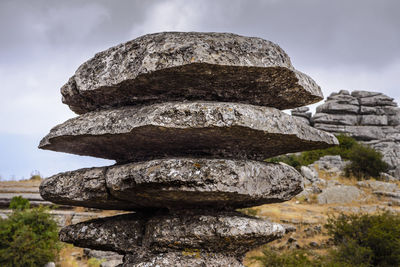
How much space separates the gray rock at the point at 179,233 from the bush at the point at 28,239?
7.32m

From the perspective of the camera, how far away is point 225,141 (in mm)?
3438

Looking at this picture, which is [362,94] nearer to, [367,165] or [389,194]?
[367,165]

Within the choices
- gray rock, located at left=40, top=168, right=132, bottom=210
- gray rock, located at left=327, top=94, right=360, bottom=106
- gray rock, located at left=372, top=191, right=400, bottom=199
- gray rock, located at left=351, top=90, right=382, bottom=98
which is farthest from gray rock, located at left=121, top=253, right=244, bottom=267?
gray rock, located at left=351, top=90, right=382, bottom=98

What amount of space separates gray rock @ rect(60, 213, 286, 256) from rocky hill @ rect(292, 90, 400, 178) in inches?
1257

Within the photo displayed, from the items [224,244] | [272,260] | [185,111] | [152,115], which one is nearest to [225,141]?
[185,111]

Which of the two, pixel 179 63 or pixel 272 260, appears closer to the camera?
pixel 179 63

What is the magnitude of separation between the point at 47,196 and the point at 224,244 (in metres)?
2.16

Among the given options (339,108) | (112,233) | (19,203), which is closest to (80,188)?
(112,233)

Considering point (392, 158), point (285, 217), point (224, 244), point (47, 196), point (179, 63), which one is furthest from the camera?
point (392, 158)

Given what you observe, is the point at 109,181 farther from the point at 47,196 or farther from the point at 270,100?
the point at 270,100

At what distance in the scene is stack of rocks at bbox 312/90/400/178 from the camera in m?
33.5

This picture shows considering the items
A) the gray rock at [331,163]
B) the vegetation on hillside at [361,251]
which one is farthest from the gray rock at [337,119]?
the vegetation on hillside at [361,251]

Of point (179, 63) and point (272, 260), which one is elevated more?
point (179, 63)

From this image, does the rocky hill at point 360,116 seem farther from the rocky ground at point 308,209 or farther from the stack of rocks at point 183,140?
Answer: the stack of rocks at point 183,140
